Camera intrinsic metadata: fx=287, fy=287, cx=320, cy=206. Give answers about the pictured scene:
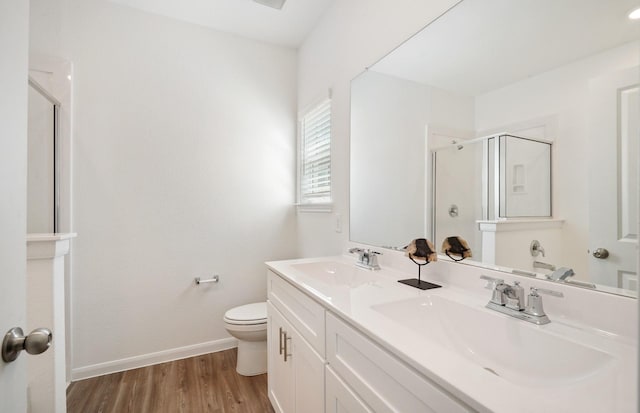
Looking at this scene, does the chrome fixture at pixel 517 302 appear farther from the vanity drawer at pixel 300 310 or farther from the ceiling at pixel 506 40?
the ceiling at pixel 506 40

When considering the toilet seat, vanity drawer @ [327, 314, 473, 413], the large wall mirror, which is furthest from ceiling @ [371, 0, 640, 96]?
the toilet seat

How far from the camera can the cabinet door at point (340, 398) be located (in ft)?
2.74

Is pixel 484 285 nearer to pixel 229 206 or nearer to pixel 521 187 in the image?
pixel 521 187

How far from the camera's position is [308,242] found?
2467 mm

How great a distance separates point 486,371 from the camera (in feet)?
1.90

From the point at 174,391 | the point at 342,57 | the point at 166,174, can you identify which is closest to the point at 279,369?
the point at 174,391

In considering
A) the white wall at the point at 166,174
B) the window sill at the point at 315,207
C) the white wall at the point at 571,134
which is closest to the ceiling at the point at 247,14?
the white wall at the point at 166,174

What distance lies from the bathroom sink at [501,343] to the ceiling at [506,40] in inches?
31.0

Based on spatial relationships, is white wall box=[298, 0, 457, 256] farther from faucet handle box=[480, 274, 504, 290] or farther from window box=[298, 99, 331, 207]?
faucet handle box=[480, 274, 504, 290]

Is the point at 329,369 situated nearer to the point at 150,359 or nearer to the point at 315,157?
the point at 315,157

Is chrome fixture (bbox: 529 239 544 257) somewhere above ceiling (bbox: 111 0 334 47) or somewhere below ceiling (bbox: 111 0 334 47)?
below

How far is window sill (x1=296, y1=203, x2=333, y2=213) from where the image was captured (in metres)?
2.12

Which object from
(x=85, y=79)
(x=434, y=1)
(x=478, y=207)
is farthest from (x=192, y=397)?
(x=434, y=1)

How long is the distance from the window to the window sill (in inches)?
0.4
